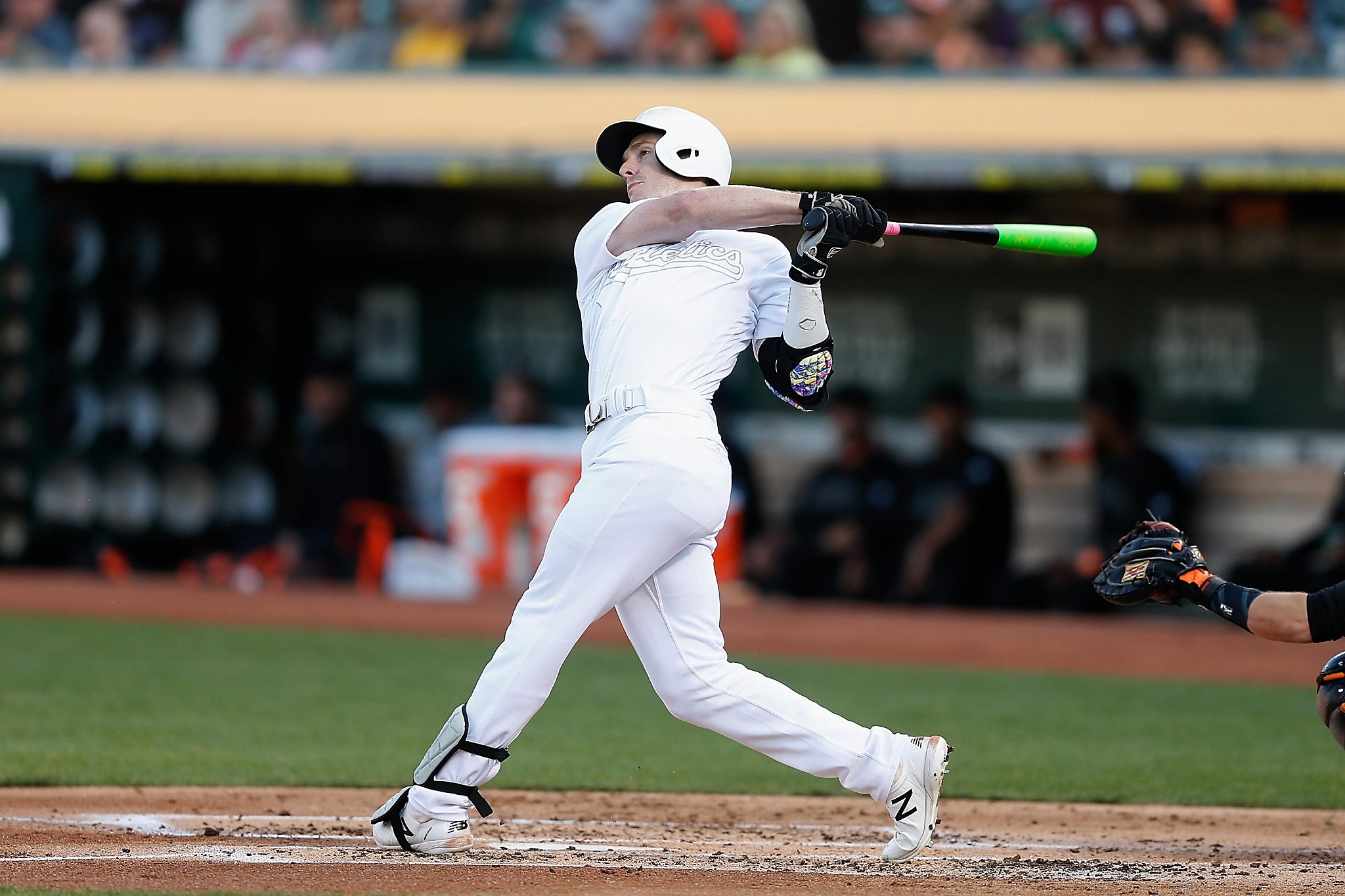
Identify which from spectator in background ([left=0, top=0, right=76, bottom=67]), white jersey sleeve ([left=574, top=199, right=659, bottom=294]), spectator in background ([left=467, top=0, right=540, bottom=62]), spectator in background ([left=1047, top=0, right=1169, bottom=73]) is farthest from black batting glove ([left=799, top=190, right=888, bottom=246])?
spectator in background ([left=0, top=0, right=76, bottom=67])

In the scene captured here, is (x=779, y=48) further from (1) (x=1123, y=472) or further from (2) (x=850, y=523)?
(1) (x=1123, y=472)

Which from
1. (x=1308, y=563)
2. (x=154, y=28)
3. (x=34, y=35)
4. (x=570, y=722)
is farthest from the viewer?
(x=34, y=35)

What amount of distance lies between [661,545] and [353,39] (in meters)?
7.94

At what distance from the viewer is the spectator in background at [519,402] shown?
412 inches

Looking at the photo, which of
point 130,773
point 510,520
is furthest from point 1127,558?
point 510,520

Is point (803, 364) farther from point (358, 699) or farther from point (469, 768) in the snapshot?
point (358, 699)

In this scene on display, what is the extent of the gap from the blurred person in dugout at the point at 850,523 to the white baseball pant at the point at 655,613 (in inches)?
227

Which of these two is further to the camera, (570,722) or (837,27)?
(837,27)

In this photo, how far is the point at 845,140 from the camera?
9336 millimetres

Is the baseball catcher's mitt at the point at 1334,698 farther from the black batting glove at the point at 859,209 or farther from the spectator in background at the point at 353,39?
the spectator in background at the point at 353,39

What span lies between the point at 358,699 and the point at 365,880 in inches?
120

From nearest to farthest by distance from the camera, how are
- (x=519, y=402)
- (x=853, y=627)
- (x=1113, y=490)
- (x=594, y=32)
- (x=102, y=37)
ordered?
(x=853, y=627), (x=1113, y=490), (x=519, y=402), (x=594, y=32), (x=102, y=37)

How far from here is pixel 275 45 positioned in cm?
1115

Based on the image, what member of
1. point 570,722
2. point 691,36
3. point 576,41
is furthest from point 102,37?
point 570,722
